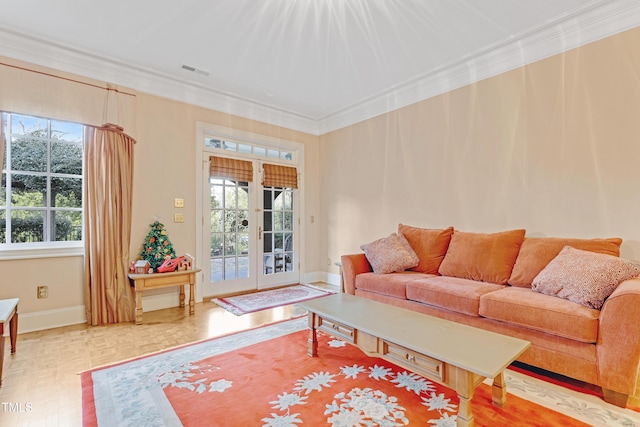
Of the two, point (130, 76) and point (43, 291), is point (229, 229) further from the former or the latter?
point (130, 76)

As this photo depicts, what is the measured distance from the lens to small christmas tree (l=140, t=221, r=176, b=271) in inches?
139

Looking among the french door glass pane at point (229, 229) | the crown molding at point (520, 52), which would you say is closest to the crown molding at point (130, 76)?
the french door glass pane at point (229, 229)

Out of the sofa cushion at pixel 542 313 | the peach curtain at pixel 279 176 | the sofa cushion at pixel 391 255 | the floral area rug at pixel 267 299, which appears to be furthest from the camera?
the peach curtain at pixel 279 176

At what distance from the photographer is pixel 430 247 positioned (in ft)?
11.3

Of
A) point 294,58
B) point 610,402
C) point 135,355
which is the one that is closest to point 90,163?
point 135,355

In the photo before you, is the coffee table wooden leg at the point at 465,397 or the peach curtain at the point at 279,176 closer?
the coffee table wooden leg at the point at 465,397

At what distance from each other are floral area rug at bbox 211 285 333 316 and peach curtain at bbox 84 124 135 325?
108 centimetres

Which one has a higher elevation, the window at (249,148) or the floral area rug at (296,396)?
the window at (249,148)

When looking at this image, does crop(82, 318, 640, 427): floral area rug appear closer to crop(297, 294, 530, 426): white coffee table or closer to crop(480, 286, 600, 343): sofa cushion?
crop(297, 294, 530, 426): white coffee table

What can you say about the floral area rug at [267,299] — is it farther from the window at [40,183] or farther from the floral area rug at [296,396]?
the window at [40,183]

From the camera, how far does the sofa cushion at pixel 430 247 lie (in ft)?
11.1

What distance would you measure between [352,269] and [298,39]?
8.02 feet

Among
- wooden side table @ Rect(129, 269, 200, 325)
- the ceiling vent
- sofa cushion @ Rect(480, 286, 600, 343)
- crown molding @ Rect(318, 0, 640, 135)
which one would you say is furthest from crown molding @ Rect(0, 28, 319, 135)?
sofa cushion @ Rect(480, 286, 600, 343)

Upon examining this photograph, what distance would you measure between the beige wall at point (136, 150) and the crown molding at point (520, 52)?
206 cm
